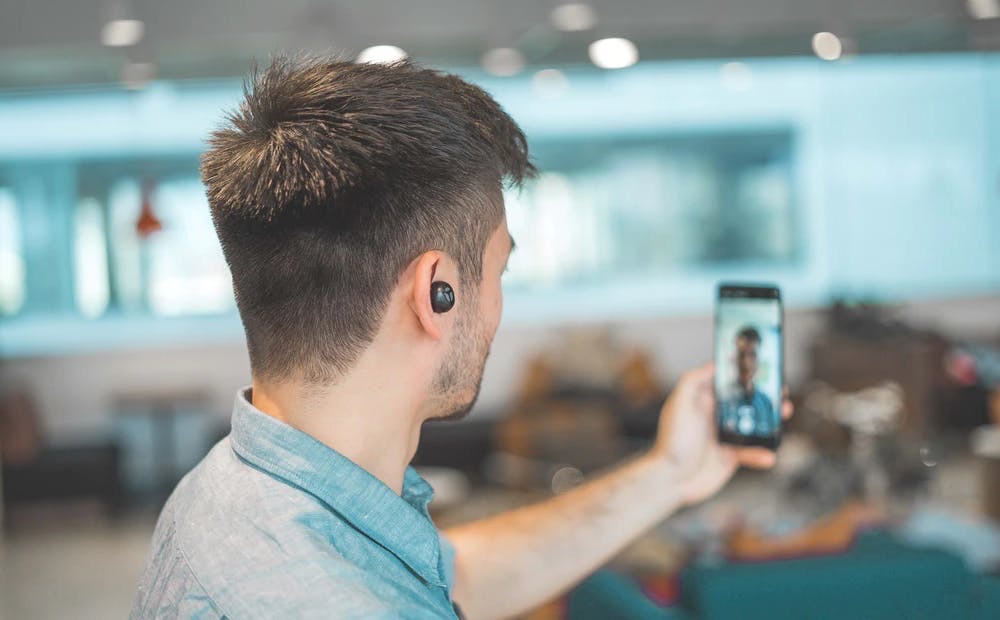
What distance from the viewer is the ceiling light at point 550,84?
8500 mm

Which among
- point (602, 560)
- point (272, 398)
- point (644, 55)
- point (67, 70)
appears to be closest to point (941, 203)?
point (644, 55)

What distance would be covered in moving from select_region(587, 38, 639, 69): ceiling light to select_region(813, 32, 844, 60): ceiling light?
4.43ft

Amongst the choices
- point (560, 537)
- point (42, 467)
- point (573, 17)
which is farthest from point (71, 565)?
point (560, 537)

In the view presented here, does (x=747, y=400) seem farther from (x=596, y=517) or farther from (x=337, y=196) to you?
(x=337, y=196)

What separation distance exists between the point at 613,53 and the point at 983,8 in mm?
2644

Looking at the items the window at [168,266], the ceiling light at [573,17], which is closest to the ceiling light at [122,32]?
the window at [168,266]

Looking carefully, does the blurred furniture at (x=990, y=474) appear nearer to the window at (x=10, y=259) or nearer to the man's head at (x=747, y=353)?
the man's head at (x=747, y=353)

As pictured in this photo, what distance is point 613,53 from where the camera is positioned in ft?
24.8

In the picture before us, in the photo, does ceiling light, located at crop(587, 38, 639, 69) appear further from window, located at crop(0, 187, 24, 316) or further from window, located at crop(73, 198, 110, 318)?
window, located at crop(0, 187, 24, 316)

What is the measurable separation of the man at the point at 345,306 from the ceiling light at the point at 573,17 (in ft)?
19.4

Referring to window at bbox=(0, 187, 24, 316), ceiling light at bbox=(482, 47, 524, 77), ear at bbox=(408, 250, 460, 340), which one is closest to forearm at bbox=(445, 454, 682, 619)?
ear at bbox=(408, 250, 460, 340)

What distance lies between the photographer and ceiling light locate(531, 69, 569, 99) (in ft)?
27.9

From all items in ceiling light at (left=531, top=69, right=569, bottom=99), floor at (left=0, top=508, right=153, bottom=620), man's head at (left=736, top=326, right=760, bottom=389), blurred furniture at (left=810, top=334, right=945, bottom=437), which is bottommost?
floor at (left=0, top=508, right=153, bottom=620)

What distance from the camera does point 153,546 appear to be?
1.02 m
